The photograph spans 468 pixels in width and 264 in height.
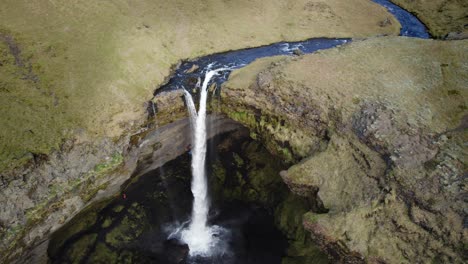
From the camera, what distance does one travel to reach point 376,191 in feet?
71.5

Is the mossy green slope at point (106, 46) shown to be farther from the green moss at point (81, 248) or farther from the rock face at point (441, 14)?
the green moss at point (81, 248)

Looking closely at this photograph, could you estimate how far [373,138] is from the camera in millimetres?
23547

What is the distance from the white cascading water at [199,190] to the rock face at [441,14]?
37.7m

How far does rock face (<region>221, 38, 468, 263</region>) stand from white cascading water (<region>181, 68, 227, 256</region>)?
110 inches

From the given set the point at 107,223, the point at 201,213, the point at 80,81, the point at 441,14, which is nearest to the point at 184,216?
the point at 201,213

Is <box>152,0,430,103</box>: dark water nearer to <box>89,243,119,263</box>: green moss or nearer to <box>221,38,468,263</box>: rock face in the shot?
<box>221,38,468,263</box>: rock face

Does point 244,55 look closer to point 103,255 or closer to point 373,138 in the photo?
point 373,138

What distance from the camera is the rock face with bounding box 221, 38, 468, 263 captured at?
→ 1983cm

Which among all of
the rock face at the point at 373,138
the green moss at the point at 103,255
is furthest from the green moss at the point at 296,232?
the green moss at the point at 103,255

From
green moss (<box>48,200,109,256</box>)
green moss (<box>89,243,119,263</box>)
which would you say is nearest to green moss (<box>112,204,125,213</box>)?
green moss (<box>48,200,109,256</box>)

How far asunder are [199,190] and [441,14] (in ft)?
158

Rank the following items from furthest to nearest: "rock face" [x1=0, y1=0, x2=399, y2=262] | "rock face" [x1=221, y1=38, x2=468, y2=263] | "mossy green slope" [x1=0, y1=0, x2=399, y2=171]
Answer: "mossy green slope" [x1=0, y1=0, x2=399, y2=171], "rock face" [x1=0, y1=0, x2=399, y2=262], "rock face" [x1=221, y1=38, x2=468, y2=263]

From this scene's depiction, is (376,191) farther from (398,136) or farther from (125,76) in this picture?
(125,76)

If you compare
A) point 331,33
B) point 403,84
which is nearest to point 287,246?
point 403,84
